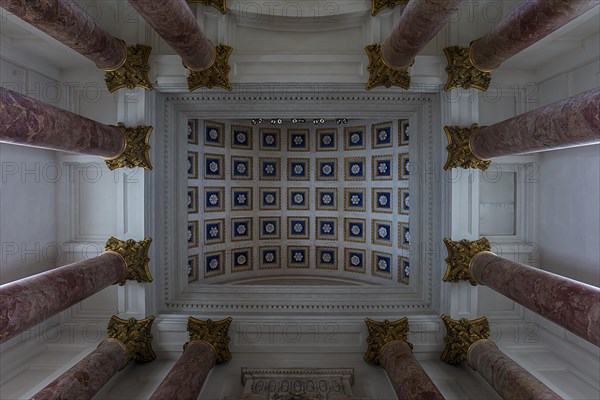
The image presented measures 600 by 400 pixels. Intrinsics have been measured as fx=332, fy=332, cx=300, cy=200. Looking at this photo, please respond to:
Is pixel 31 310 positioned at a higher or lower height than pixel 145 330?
higher

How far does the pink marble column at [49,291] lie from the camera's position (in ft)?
11.5

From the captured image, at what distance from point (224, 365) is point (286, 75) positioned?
5.51 metres

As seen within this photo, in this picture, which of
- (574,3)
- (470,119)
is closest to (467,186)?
(470,119)

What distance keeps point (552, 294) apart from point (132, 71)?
23.3 ft

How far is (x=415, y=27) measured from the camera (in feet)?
15.0

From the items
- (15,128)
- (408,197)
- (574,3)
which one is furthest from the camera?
(408,197)

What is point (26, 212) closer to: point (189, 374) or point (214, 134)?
point (214, 134)

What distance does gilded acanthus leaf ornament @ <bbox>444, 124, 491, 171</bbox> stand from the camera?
595 centimetres

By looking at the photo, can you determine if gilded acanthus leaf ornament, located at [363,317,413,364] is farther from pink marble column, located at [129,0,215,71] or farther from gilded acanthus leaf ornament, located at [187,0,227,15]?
gilded acanthus leaf ornament, located at [187,0,227,15]

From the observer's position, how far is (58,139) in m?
4.21

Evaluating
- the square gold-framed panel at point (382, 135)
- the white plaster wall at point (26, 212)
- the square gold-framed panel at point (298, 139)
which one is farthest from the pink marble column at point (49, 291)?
the square gold-framed panel at point (382, 135)

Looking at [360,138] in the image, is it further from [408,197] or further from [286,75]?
[286,75]

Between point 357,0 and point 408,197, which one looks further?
point 408,197

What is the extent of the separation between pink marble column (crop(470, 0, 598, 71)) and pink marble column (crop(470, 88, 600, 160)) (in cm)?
103
